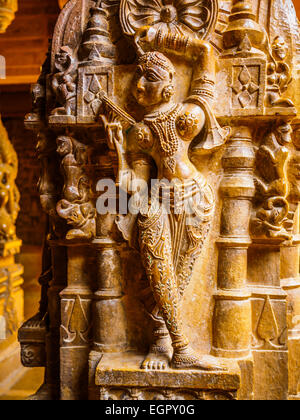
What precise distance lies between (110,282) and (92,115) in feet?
3.22

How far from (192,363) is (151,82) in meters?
1.51

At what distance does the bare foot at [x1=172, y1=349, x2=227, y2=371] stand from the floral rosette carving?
5.74 feet

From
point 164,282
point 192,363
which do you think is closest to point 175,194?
point 164,282

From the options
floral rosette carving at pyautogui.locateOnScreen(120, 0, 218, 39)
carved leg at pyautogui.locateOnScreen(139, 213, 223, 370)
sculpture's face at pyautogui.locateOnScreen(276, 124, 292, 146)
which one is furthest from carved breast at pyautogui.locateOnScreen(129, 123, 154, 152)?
sculpture's face at pyautogui.locateOnScreen(276, 124, 292, 146)

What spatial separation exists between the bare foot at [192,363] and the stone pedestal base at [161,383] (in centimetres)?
2

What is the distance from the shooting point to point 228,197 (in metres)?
2.37

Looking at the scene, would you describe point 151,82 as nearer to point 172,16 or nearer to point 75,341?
point 172,16

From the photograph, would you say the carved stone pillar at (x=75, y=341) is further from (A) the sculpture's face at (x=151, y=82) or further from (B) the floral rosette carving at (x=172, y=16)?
(B) the floral rosette carving at (x=172, y=16)

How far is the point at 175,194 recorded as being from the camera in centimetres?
224

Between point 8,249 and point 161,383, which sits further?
point 8,249

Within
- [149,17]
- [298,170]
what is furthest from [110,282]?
[149,17]

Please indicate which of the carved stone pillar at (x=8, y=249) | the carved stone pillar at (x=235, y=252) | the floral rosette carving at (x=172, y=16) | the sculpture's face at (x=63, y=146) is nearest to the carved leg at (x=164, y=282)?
the carved stone pillar at (x=235, y=252)

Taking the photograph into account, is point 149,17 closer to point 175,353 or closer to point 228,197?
point 228,197

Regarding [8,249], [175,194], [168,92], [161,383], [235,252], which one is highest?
[168,92]
